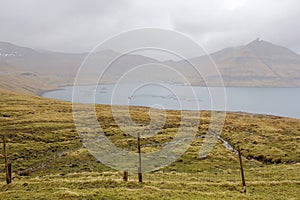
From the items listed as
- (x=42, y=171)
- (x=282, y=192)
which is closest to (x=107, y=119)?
(x=42, y=171)

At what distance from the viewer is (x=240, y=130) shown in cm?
6731

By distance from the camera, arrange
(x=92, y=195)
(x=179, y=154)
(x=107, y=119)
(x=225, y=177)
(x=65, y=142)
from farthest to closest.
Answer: (x=107, y=119) < (x=65, y=142) < (x=179, y=154) < (x=225, y=177) < (x=92, y=195)

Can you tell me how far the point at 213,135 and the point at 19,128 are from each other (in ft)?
126

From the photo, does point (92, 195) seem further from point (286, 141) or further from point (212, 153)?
point (286, 141)

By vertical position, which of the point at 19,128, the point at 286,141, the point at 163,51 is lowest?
the point at 286,141

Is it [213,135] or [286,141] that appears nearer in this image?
[286,141]

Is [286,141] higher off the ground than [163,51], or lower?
lower

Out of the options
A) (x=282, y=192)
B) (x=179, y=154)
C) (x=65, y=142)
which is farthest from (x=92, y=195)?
(x=65, y=142)

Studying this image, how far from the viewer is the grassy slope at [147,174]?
2066 cm

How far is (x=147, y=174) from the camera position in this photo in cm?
2941

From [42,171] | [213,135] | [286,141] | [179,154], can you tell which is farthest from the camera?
[213,135]

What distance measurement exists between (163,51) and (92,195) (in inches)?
623

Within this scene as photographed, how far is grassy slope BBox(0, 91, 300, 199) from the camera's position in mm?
20656

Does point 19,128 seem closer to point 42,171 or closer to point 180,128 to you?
point 42,171
